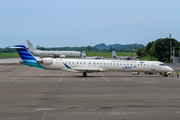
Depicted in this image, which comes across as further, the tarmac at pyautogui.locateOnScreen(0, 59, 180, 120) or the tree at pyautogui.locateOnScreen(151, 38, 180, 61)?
the tree at pyautogui.locateOnScreen(151, 38, 180, 61)

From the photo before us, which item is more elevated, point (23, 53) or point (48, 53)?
point (48, 53)

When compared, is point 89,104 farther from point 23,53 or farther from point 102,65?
point 23,53

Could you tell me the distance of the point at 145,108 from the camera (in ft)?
57.3

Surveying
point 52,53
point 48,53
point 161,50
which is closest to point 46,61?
point 161,50

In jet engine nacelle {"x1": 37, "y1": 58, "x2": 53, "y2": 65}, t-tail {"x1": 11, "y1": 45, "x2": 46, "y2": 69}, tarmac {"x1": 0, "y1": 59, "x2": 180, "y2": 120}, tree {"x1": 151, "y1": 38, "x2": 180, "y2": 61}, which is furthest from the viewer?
tree {"x1": 151, "y1": 38, "x2": 180, "y2": 61}

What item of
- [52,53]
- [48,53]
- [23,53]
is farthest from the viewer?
[52,53]

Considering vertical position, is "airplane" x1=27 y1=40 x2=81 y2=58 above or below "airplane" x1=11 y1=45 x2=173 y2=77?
above

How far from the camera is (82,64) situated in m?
37.6

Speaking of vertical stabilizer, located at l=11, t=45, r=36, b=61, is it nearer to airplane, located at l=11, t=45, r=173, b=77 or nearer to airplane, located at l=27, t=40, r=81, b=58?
airplane, located at l=11, t=45, r=173, b=77

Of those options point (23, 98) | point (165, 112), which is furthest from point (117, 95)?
point (23, 98)

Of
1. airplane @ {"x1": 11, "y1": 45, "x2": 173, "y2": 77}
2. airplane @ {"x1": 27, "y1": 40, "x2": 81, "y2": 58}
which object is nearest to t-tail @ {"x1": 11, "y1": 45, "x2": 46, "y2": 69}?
airplane @ {"x1": 11, "y1": 45, "x2": 173, "y2": 77}

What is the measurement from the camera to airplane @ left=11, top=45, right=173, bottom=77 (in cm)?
3681

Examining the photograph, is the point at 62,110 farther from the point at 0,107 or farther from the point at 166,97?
the point at 166,97

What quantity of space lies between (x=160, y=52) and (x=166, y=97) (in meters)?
67.4
